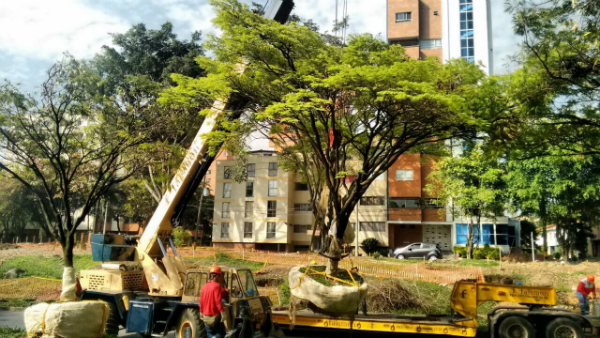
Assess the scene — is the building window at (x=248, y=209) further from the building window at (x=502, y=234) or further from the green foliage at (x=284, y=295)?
the green foliage at (x=284, y=295)

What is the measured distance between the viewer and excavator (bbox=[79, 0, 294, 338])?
1081cm

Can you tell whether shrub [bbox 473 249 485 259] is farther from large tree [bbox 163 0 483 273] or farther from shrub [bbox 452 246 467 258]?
large tree [bbox 163 0 483 273]

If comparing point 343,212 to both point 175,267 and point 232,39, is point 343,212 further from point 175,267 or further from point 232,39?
point 232,39

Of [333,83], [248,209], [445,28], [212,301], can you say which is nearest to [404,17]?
[445,28]

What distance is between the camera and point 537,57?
10984 mm

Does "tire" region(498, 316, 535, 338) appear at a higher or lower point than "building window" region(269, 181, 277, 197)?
lower

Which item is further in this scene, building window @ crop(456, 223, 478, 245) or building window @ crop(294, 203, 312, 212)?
building window @ crop(294, 203, 312, 212)

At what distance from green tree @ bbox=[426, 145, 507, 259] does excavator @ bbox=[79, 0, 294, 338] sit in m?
25.6

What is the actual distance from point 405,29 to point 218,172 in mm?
26498

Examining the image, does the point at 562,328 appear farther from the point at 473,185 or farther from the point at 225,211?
the point at 225,211

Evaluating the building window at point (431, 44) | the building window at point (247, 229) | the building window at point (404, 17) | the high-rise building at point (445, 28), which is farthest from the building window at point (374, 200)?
the building window at point (404, 17)

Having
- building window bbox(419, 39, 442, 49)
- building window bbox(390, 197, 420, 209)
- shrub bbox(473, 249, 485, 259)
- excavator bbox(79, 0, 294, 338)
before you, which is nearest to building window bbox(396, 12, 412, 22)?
building window bbox(419, 39, 442, 49)

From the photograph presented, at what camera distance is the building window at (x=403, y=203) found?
43.6 metres

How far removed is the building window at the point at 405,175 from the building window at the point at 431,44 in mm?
16289
